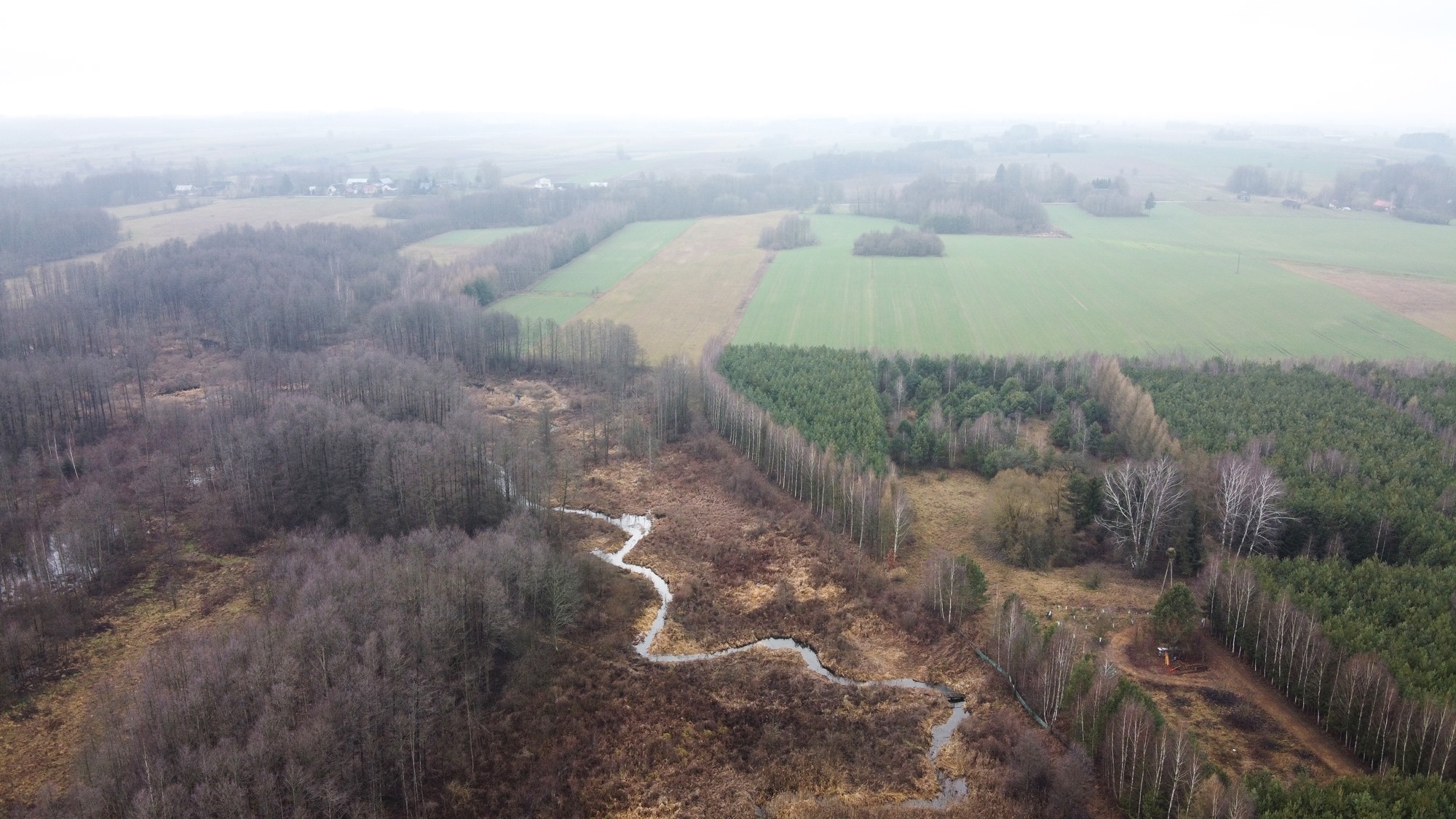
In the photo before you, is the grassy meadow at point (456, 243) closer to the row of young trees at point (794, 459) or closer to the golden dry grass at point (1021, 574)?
the row of young trees at point (794, 459)

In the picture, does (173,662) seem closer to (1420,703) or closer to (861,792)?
(861,792)

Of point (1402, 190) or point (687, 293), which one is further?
point (1402, 190)

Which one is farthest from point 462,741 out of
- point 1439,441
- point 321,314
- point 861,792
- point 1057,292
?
point 1057,292

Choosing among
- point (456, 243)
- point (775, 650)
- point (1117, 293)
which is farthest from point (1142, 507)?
point (456, 243)

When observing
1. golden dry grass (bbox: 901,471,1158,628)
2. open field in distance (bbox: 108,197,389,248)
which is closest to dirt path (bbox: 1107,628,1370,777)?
golden dry grass (bbox: 901,471,1158,628)

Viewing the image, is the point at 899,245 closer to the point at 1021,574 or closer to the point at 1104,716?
the point at 1021,574

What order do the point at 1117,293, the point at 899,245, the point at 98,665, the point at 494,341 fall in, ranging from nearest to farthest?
the point at 98,665 → the point at 494,341 → the point at 1117,293 → the point at 899,245

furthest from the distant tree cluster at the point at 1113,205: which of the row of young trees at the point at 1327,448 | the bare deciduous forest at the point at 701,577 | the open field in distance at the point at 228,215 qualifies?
the open field in distance at the point at 228,215
